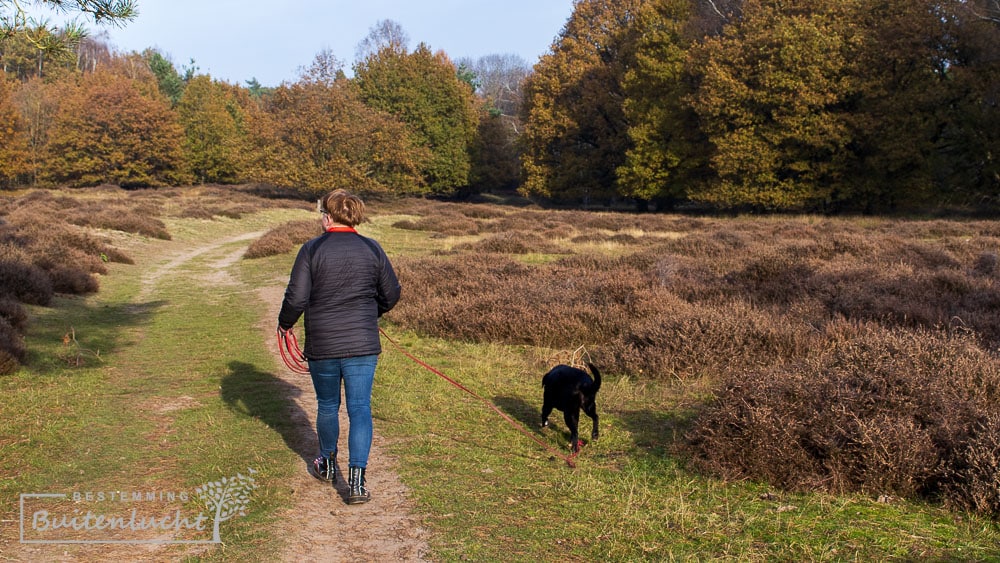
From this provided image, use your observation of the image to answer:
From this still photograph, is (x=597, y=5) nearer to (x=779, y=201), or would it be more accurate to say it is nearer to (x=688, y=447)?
(x=779, y=201)

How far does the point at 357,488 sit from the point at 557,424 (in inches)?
85.2

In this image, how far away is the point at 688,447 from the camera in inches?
192

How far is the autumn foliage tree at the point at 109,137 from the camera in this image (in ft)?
167

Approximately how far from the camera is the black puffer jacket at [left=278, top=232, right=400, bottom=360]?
423cm

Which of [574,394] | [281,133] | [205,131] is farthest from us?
[205,131]

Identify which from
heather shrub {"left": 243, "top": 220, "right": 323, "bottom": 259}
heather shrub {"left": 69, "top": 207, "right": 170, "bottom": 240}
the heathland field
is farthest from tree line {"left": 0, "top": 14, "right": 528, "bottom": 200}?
the heathland field

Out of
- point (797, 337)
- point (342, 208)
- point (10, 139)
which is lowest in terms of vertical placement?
point (797, 337)

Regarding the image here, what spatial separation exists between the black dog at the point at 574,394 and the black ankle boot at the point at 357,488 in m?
1.57

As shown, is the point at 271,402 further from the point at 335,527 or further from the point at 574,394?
the point at 574,394

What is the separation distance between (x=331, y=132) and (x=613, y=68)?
19310 millimetres

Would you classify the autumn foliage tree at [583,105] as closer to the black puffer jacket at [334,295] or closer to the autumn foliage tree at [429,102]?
the autumn foliage tree at [429,102]

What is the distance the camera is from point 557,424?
19.6ft

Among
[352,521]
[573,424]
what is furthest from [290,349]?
[573,424]

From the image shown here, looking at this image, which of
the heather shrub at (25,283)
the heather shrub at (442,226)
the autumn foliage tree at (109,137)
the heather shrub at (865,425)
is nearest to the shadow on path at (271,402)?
the heather shrub at (865,425)
